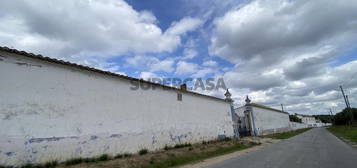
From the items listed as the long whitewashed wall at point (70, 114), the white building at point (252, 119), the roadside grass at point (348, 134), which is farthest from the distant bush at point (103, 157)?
the roadside grass at point (348, 134)

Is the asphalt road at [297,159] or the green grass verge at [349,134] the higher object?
the green grass verge at [349,134]

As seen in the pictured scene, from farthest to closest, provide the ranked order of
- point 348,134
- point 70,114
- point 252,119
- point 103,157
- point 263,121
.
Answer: point 263,121 < point 348,134 < point 252,119 < point 103,157 < point 70,114

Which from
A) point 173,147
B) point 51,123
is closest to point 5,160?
point 51,123

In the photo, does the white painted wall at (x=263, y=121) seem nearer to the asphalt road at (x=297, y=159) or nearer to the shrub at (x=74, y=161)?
the asphalt road at (x=297, y=159)

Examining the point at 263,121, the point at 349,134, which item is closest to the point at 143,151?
the point at 263,121

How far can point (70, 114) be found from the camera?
7.43 meters

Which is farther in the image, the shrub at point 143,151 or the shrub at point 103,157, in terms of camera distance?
the shrub at point 143,151

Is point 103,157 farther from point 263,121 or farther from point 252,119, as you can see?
point 263,121

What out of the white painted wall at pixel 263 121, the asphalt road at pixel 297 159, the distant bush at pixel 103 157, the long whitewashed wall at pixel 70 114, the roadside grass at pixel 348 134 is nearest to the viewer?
the long whitewashed wall at pixel 70 114

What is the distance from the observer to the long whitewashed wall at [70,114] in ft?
20.3

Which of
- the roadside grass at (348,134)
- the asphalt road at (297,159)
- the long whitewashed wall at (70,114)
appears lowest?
the asphalt road at (297,159)

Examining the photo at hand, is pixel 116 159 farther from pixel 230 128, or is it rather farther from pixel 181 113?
pixel 230 128

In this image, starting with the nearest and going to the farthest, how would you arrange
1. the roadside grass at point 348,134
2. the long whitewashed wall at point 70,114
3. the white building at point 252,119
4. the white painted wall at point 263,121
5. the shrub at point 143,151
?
the long whitewashed wall at point 70,114, the shrub at point 143,151, the roadside grass at point 348,134, the white building at point 252,119, the white painted wall at point 263,121

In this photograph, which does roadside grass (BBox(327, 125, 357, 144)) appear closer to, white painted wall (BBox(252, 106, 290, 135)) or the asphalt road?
the asphalt road
